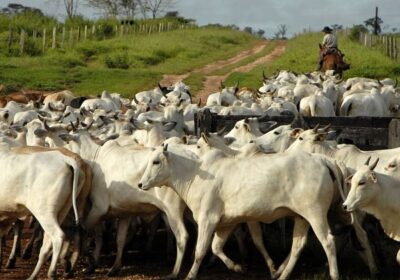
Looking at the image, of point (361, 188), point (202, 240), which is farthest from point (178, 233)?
point (361, 188)

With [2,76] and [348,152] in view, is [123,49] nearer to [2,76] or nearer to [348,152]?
[2,76]

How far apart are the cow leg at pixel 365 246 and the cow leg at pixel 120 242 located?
2617mm

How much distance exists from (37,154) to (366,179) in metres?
3.41

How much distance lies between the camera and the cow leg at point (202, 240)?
793cm

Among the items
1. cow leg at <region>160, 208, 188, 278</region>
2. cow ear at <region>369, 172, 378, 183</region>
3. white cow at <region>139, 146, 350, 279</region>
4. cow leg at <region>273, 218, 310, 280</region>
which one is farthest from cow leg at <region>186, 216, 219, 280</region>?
cow ear at <region>369, 172, 378, 183</region>

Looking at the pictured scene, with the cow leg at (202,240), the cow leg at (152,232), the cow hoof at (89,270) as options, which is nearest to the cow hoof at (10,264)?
the cow hoof at (89,270)

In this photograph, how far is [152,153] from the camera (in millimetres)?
8445

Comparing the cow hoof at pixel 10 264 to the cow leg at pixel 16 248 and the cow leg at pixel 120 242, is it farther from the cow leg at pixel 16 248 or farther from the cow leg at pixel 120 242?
the cow leg at pixel 120 242

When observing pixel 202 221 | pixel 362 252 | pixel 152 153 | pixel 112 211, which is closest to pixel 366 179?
pixel 362 252

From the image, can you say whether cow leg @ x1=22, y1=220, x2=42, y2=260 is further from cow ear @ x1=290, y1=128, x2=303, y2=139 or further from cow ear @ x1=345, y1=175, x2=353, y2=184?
cow ear @ x1=345, y1=175, x2=353, y2=184

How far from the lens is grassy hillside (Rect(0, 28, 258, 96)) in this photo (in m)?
25.7

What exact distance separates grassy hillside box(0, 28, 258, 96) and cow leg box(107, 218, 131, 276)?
15290mm

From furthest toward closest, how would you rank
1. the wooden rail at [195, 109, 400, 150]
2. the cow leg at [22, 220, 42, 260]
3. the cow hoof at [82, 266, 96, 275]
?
1. the wooden rail at [195, 109, 400, 150]
2. the cow leg at [22, 220, 42, 260]
3. the cow hoof at [82, 266, 96, 275]

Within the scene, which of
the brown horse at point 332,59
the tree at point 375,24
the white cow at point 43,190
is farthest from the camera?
the tree at point 375,24
